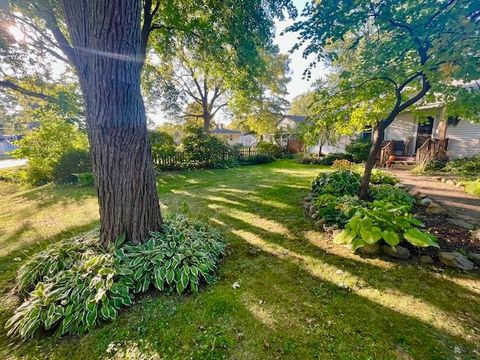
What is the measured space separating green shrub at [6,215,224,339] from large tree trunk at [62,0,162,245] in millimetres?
351

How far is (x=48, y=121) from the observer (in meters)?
9.36

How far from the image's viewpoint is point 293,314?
6.78 feet

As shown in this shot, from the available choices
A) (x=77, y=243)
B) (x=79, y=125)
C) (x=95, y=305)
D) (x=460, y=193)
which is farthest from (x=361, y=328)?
(x=79, y=125)

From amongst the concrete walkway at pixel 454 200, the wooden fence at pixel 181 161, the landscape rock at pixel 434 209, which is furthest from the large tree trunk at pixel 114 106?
the wooden fence at pixel 181 161

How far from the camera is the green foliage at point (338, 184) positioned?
5.19 m

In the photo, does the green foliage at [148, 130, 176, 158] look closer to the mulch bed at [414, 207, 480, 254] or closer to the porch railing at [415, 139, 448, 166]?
the mulch bed at [414, 207, 480, 254]

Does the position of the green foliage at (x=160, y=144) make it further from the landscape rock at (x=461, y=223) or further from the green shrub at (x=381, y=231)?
the landscape rock at (x=461, y=223)

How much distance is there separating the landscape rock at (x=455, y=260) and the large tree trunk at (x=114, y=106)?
3975 mm

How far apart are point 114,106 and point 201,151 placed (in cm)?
1017

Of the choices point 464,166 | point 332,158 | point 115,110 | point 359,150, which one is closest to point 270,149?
point 332,158

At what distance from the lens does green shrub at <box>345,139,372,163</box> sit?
12.9 meters

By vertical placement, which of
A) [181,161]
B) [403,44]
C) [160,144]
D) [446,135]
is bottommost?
[181,161]

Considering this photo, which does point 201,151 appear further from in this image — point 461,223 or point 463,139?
point 463,139

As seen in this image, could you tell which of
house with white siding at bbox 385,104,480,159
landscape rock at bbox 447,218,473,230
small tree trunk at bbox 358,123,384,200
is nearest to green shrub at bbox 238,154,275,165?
house with white siding at bbox 385,104,480,159
